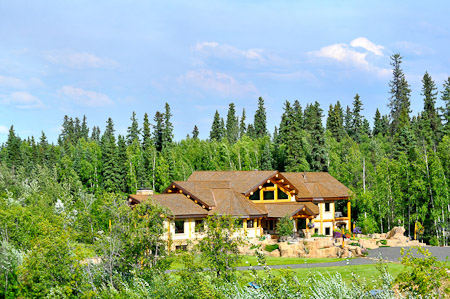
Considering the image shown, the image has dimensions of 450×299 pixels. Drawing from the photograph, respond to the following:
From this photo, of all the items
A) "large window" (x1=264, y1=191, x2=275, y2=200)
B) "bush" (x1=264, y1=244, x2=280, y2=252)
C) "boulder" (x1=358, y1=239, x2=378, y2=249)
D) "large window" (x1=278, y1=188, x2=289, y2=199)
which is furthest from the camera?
"large window" (x1=278, y1=188, x2=289, y2=199)

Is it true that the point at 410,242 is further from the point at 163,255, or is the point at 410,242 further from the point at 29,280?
the point at 29,280

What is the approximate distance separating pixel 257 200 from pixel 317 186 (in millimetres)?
8251

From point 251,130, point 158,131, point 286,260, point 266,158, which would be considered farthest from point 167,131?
point 286,260

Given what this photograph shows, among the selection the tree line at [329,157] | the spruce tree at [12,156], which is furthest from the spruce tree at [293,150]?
the spruce tree at [12,156]

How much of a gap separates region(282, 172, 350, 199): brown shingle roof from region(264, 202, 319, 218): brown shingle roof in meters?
3.43

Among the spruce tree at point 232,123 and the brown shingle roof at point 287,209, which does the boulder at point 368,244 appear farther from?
the spruce tree at point 232,123

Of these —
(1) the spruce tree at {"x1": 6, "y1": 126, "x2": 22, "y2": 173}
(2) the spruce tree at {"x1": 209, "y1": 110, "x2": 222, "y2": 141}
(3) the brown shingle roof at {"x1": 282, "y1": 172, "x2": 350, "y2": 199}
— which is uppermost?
(2) the spruce tree at {"x1": 209, "y1": 110, "x2": 222, "y2": 141}

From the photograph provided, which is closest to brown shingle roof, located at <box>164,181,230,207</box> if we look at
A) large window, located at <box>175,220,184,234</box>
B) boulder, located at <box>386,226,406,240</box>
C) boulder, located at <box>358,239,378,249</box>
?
large window, located at <box>175,220,184,234</box>

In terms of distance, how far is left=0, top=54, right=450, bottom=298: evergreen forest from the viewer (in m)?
21.9

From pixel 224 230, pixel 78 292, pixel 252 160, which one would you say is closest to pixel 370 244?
pixel 224 230

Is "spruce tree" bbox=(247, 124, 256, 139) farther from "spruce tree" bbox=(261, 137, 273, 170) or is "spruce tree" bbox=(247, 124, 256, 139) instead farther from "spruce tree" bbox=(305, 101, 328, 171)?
"spruce tree" bbox=(305, 101, 328, 171)

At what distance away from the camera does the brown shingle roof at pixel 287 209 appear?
4738 centimetres

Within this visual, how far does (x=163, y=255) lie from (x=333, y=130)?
2908 inches

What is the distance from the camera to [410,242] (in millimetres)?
45781
